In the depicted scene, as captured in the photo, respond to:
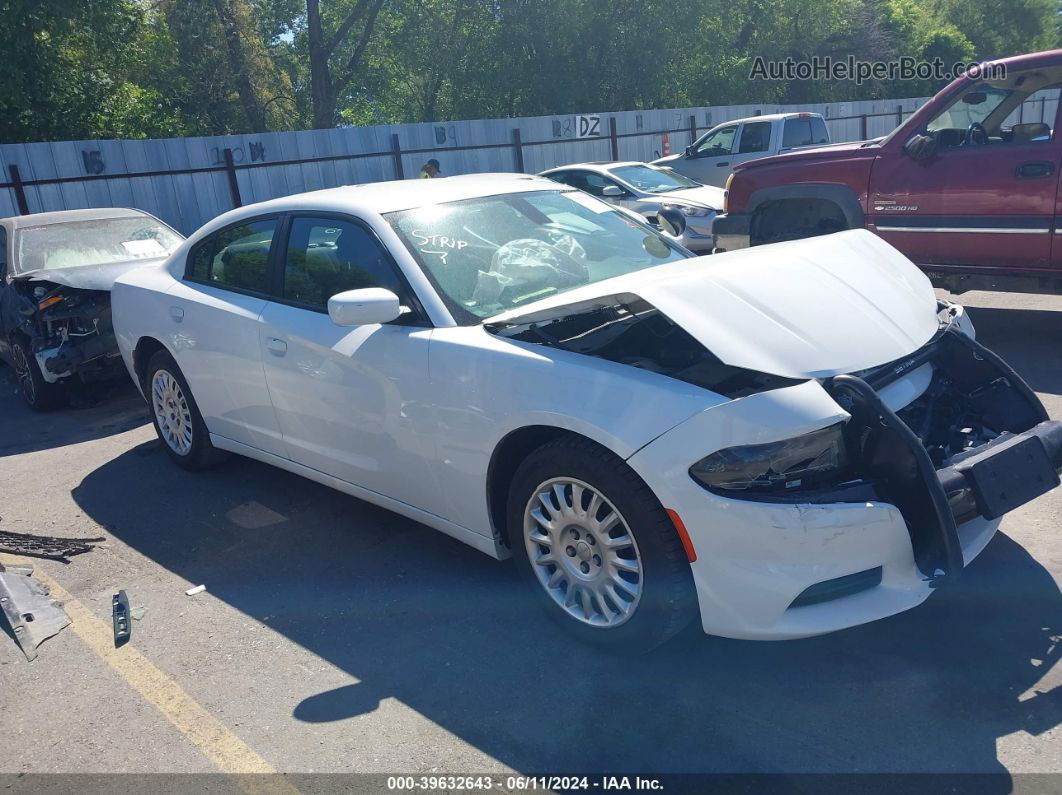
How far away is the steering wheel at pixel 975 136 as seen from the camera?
22.7ft

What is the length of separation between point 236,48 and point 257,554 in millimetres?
24725

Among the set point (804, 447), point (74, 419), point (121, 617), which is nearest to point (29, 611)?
point (121, 617)

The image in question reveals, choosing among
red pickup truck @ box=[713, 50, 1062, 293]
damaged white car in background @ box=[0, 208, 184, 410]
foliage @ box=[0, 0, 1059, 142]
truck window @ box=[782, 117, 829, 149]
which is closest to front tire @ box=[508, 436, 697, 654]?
red pickup truck @ box=[713, 50, 1062, 293]

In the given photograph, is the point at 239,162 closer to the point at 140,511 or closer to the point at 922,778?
the point at 140,511

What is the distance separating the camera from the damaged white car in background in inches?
285

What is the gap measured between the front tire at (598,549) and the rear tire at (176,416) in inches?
107

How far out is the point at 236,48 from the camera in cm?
2588

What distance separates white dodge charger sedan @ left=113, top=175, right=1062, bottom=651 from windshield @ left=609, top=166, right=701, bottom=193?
28.4 ft

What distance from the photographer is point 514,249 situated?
4.23 m

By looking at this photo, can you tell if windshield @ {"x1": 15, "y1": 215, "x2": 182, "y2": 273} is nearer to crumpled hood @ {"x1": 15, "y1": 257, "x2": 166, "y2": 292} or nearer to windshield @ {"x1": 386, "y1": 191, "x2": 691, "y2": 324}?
crumpled hood @ {"x1": 15, "y1": 257, "x2": 166, "y2": 292}

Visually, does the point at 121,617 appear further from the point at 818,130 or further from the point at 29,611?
the point at 818,130

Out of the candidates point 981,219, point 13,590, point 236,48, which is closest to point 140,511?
point 13,590

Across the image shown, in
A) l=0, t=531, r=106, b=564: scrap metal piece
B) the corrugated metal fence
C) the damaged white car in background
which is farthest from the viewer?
the corrugated metal fence

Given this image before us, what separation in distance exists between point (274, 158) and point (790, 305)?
1434cm
